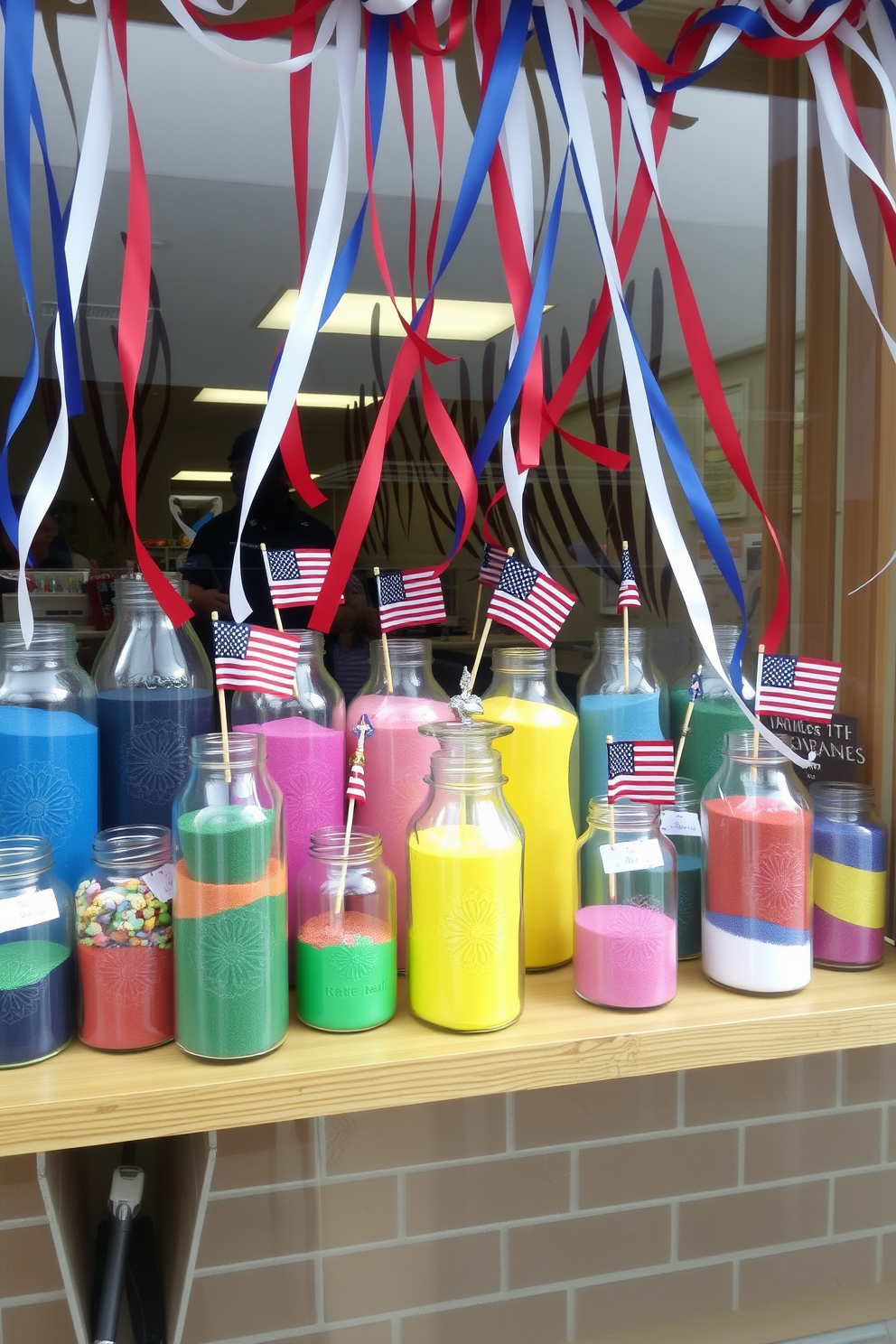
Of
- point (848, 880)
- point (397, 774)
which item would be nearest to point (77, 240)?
point (397, 774)

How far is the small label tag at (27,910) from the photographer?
78cm

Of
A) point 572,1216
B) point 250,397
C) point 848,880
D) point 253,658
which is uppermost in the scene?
point 250,397

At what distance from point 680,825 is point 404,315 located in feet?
2.17

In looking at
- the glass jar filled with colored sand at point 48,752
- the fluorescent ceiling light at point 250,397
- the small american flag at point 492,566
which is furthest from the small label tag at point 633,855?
the fluorescent ceiling light at point 250,397

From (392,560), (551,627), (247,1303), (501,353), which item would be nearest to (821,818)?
(551,627)

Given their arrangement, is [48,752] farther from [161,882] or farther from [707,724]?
[707,724]

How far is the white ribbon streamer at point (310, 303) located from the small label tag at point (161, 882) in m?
0.22

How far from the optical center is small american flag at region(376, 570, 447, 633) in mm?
1002

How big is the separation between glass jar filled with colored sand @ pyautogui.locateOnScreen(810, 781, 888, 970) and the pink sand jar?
184 mm

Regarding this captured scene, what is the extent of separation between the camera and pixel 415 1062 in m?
0.82

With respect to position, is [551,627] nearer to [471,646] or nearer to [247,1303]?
[471,646]

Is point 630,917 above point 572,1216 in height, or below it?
above

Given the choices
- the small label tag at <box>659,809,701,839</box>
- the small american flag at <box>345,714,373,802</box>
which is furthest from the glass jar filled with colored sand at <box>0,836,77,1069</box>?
the small label tag at <box>659,809,701,839</box>

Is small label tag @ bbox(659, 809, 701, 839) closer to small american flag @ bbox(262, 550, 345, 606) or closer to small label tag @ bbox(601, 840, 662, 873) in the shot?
small label tag @ bbox(601, 840, 662, 873)
